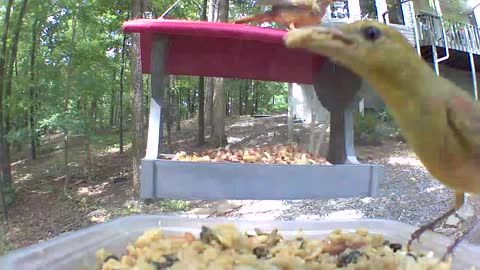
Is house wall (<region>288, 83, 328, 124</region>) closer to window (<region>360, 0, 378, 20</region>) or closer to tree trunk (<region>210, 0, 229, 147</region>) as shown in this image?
tree trunk (<region>210, 0, 229, 147</region>)

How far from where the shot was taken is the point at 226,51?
5.79ft

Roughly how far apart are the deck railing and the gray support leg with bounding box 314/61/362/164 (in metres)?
6.63

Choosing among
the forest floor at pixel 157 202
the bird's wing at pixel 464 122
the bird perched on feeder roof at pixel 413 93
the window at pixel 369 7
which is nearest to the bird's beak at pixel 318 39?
the bird perched on feeder roof at pixel 413 93

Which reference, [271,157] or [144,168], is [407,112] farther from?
[271,157]

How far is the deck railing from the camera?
8.06 meters

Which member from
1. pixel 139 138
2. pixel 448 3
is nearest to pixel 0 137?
pixel 139 138

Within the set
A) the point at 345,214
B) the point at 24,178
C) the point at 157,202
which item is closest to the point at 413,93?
the point at 345,214

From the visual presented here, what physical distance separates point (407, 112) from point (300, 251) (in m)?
0.54

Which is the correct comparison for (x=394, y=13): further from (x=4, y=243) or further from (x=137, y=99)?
(x=4, y=243)

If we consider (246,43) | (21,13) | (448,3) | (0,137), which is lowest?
(0,137)

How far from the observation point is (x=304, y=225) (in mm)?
1568

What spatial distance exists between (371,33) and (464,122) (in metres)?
0.25

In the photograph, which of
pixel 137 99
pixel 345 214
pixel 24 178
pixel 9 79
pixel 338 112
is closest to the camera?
pixel 338 112

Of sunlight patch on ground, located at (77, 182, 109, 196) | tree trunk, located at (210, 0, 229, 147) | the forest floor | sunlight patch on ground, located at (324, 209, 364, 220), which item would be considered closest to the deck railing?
the forest floor
